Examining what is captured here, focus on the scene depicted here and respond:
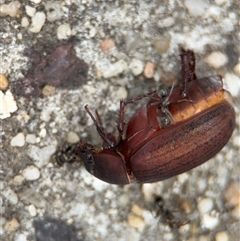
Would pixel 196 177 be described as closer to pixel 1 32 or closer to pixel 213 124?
pixel 213 124

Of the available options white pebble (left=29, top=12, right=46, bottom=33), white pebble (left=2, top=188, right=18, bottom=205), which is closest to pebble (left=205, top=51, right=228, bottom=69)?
white pebble (left=29, top=12, right=46, bottom=33)

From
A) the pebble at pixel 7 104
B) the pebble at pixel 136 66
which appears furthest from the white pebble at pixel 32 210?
the pebble at pixel 136 66

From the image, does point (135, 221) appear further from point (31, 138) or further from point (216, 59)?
point (216, 59)

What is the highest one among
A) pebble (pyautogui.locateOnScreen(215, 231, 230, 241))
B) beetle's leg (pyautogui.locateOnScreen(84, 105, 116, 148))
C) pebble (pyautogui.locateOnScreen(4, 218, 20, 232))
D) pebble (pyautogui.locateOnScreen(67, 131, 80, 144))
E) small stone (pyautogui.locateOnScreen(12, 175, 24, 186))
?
beetle's leg (pyautogui.locateOnScreen(84, 105, 116, 148))

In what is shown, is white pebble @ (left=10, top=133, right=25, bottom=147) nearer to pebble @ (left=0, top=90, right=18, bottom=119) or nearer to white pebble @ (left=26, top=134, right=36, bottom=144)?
white pebble @ (left=26, top=134, right=36, bottom=144)

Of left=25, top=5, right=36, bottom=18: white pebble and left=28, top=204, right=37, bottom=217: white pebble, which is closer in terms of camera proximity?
left=25, top=5, right=36, bottom=18: white pebble

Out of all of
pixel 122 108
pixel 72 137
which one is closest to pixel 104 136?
pixel 122 108

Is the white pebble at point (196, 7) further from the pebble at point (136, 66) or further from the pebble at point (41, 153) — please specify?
the pebble at point (41, 153)
